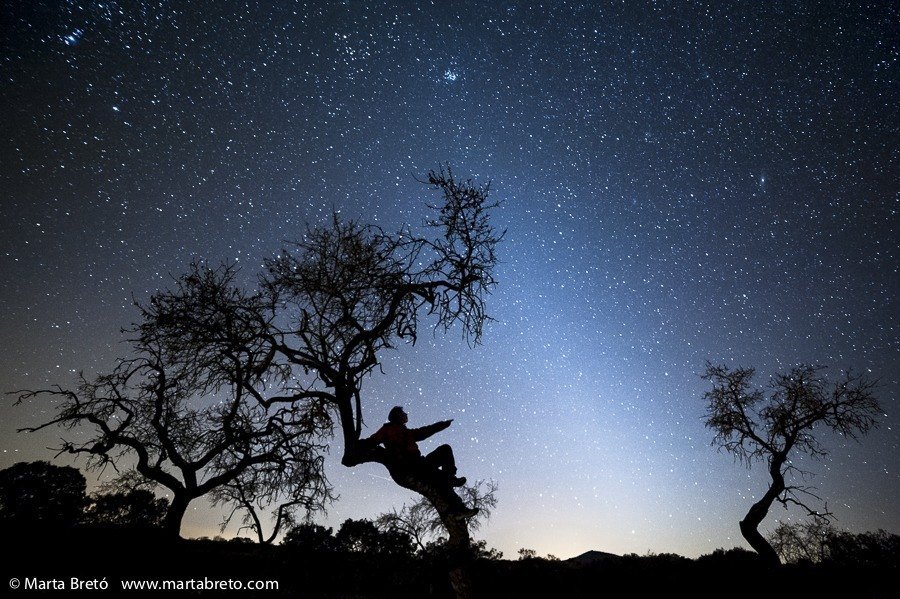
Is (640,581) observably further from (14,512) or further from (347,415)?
(14,512)

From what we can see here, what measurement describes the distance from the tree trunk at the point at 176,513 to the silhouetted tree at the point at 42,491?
27500 mm

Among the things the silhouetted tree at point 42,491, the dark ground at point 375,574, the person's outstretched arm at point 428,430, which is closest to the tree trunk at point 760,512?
the dark ground at point 375,574

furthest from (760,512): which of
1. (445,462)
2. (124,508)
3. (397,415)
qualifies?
(124,508)

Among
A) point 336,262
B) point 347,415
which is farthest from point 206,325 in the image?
point 347,415

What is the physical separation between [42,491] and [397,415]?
4255 centimetres

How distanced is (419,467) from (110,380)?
12473 millimetres

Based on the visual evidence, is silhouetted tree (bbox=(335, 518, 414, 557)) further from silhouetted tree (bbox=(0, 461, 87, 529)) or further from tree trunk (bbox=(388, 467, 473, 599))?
tree trunk (bbox=(388, 467, 473, 599))

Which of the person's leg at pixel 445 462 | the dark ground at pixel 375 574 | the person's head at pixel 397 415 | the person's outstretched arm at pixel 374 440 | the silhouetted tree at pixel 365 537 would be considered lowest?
the silhouetted tree at pixel 365 537

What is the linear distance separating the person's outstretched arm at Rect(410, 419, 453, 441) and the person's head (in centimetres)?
40

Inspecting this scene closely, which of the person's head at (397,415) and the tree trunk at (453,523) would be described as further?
the person's head at (397,415)

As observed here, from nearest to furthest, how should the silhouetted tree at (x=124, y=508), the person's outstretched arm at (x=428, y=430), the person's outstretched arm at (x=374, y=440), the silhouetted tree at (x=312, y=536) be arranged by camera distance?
1. the person's outstretched arm at (x=428, y=430)
2. the person's outstretched arm at (x=374, y=440)
3. the silhouetted tree at (x=312, y=536)
4. the silhouetted tree at (x=124, y=508)

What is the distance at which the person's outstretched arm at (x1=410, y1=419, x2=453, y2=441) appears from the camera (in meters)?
6.56

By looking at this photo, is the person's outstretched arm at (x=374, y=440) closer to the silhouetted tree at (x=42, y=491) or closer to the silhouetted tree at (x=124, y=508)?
the silhouetted tree at (x=124, y=508)

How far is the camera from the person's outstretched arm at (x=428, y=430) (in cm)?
656
